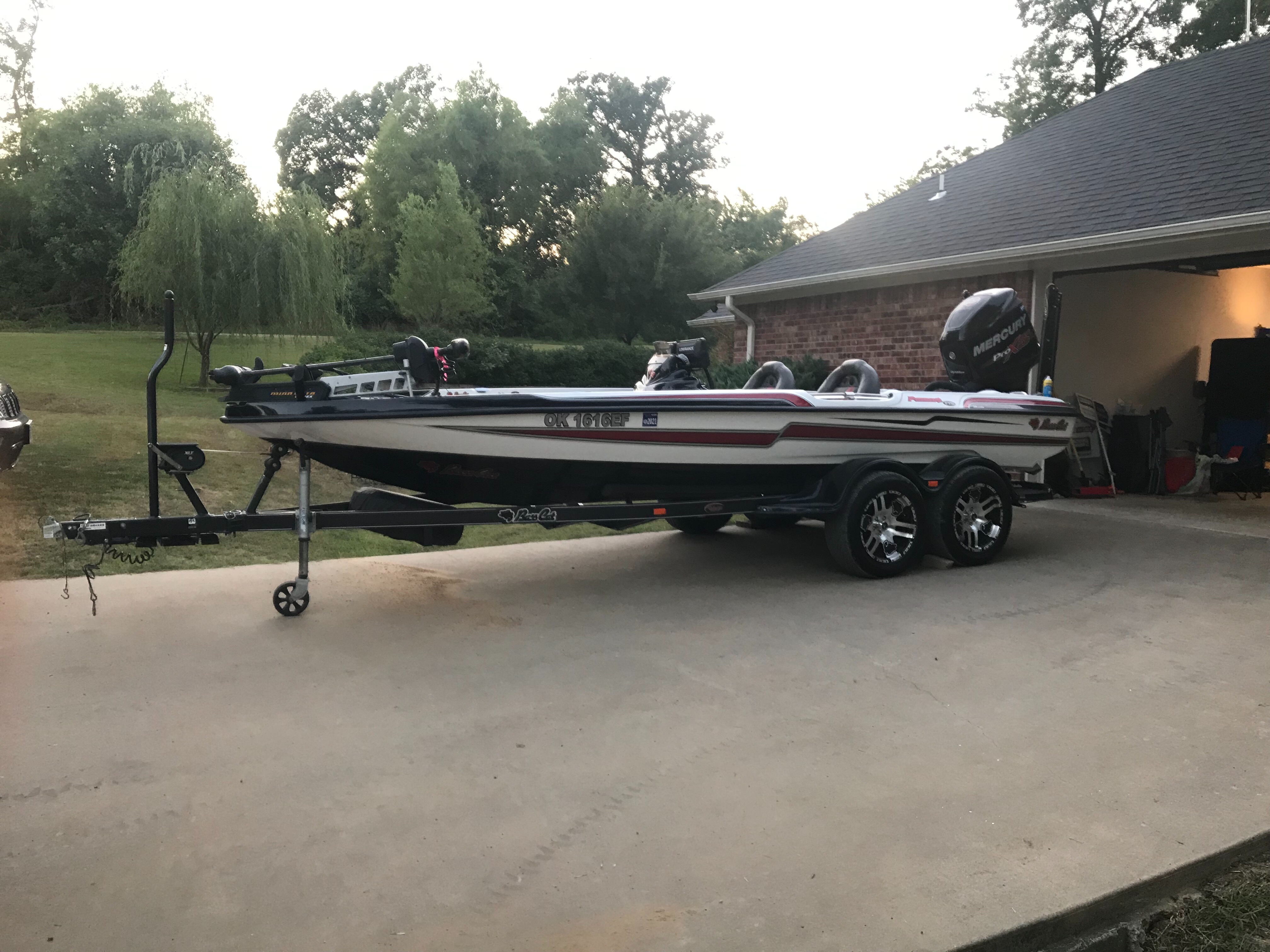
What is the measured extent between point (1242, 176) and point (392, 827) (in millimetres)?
10075

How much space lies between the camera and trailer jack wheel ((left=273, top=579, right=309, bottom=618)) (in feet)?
17.6

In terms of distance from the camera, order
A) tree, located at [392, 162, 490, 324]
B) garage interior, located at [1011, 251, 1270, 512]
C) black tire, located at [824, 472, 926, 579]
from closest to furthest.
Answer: black tire, located at [824, 472, 926, 579], garage interior, located at [1011, 251, 1270, 512], tree, located at [392, 162, 490, 324]

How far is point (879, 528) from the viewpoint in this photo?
6637 mm

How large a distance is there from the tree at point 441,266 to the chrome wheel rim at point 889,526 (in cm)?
2266

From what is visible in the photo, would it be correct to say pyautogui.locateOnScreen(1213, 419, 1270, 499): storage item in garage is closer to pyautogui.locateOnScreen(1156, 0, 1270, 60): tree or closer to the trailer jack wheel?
the trailer jack wheel

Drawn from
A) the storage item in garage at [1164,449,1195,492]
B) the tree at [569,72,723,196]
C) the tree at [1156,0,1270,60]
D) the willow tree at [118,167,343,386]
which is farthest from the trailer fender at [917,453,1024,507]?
the tree at [569,72,723,196]

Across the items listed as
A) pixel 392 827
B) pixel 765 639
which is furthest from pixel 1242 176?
pixel 392 827

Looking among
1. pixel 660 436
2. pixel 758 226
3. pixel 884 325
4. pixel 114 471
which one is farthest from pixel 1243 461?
pixel 758 226

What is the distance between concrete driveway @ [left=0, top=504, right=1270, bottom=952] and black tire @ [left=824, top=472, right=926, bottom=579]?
32 cm

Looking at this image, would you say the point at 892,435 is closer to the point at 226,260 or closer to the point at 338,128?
the point at 226,260

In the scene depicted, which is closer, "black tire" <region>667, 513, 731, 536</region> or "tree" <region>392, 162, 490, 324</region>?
"black tire" <region>667, 513, 731, 536</region>

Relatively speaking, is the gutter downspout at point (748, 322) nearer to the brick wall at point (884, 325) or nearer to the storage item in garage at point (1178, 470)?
the brick wall at point (884, 325)

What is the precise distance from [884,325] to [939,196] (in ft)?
9.73

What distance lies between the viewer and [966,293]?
11.0 m
